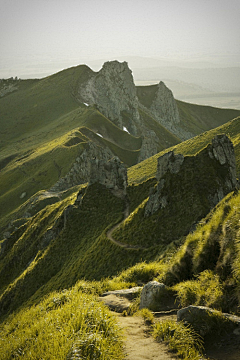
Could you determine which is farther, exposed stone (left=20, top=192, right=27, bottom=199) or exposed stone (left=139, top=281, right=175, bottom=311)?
exposed stone (left=20, top=192, right=27, bottom=199)

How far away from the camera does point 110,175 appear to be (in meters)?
62.9

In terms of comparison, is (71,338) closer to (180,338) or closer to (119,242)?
(180,338)

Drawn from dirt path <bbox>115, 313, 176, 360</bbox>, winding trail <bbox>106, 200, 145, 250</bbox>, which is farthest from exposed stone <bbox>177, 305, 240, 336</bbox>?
winding trail <bbox>106, 200, 145, 250</bbox>

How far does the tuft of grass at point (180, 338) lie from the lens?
720cm

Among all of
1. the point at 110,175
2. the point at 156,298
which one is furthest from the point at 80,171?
the point at 156,298

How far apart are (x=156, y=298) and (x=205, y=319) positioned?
3079mm

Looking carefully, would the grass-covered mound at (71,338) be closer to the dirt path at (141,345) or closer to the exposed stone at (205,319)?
the dirt path at (141,345)

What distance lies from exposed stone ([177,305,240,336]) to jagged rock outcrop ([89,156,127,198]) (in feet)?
165

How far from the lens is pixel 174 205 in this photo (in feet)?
131

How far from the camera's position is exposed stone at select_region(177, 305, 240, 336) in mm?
7902

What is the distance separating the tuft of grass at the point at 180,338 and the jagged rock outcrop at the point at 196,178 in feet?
98.6

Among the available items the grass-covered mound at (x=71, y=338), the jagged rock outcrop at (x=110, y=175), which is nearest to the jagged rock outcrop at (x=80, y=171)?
the jagged rock outcrop at (x=110, y=175)

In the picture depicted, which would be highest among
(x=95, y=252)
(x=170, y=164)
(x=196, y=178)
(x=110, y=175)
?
(x=170, y=164)

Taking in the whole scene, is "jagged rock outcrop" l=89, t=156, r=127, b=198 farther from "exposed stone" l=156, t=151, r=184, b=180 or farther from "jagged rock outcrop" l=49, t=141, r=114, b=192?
"jagged rock outcrop" l=49, t=141, r=114, b=192
